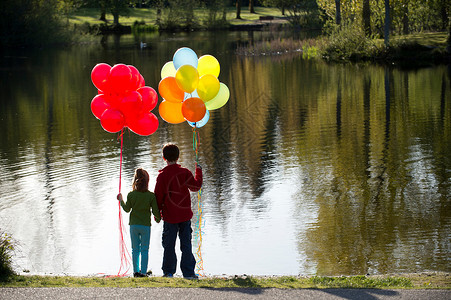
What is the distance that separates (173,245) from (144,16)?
79.1 metres

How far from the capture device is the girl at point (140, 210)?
7.60 metres

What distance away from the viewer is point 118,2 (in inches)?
2970

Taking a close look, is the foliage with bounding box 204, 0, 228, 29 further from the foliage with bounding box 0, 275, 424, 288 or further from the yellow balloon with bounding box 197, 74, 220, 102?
the foliage with bounding box 0, 275, 424, 288

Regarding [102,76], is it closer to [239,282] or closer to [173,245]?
[173,245]

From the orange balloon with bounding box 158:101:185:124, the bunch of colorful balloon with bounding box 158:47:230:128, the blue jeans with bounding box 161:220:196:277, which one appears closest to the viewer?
the blue jeans with bounding box 161:220:196:277

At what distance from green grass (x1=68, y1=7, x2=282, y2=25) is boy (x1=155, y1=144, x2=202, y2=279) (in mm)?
68374

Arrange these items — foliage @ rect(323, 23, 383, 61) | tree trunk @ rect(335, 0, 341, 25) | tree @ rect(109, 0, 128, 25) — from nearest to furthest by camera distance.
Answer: foliage @ rect(323, 23, 383, 61) → tree trunk @ rect(335, 0, 341, 25) → tree @ rect(109, 0, 128, 25)

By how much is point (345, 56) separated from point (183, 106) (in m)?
30.9

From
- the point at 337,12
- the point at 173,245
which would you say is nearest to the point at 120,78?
the point at 173,245

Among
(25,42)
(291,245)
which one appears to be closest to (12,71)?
(25,42)

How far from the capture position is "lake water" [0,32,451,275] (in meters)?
10.0

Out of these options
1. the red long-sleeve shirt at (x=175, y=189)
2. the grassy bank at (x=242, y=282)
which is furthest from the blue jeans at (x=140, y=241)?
the grassy bank at (x=242, y=282)

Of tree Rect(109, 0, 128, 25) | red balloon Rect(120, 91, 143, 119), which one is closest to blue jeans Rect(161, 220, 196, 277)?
red balloon Rect(120, 91, 143, 119)

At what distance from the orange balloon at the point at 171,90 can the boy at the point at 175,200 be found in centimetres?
118
